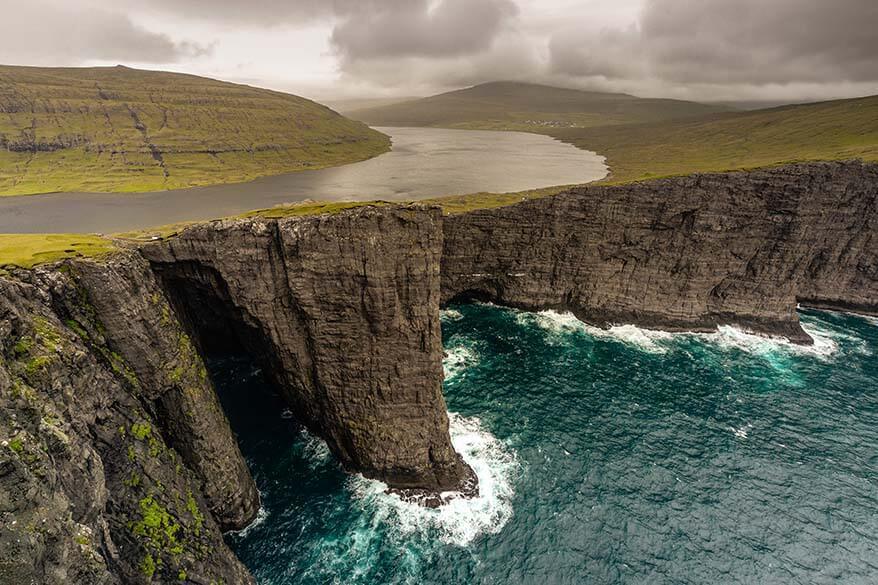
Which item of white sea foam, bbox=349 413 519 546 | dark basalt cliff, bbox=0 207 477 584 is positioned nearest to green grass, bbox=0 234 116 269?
Result: dark basalt cliff, bbox=0 207 477 584

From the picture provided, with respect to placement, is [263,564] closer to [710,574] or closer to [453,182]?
[710,574]

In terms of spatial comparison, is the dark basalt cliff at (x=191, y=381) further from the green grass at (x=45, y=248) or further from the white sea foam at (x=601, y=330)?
the white sea foam at (x=601, y=330)

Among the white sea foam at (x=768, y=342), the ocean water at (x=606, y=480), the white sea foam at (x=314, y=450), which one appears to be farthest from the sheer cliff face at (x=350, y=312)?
the white sea foam at (x=768, y=342)

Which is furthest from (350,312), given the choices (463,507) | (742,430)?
(742,430)

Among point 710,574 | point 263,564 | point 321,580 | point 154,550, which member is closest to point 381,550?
point 321,580

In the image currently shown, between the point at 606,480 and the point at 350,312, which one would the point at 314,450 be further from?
the point at 606,480

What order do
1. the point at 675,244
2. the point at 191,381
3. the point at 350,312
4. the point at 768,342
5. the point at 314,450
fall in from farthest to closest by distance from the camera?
the point at 675,244
the point at 768,342
the point at 314,450
the point at 350,312
the point at 191,381
